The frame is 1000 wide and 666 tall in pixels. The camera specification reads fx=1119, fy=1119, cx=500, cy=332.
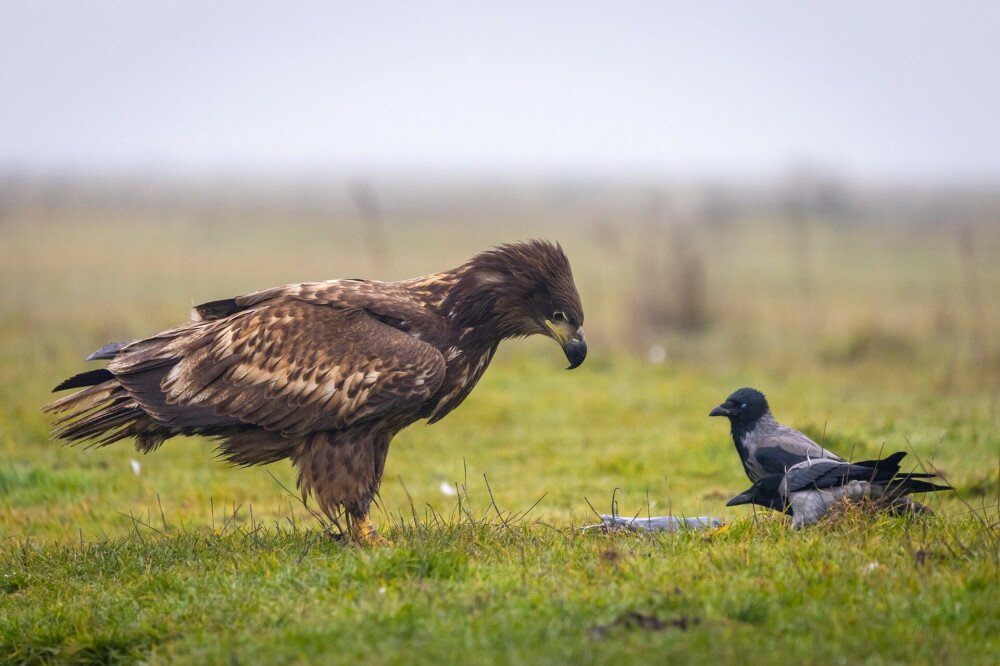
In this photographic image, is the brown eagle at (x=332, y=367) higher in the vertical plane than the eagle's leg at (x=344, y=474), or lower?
higher

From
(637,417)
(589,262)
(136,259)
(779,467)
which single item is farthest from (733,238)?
(779,467)

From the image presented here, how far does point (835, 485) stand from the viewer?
6.66 m

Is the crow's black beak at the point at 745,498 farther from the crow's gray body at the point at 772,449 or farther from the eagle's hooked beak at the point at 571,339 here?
the eagle's hooked beak at the point at 571,339

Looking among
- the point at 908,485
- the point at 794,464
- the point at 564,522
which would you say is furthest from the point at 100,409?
the point at 908,485

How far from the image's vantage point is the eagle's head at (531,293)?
7.29 m

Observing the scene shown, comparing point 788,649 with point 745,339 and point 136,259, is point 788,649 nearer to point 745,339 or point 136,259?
point 745,339

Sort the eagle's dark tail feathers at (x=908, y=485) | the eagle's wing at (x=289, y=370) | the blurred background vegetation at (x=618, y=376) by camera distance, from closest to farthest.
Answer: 1. the eagle's dark tail feathers at (x=908, y=485)
2. the eagle's wing at (x=289, y=370)
3. the blurred background vegetation at (x=618, y=376)

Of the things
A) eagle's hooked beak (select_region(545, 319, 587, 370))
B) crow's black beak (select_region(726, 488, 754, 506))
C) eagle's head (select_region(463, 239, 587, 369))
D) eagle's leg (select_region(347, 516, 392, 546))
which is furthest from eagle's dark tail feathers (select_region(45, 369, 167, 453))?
crow's black beak (select_region(726, 488, 754, 506))

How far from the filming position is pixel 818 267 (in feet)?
137

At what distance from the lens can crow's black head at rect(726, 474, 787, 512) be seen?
679cm

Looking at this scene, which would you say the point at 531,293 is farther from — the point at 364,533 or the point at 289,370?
the point at 364,533

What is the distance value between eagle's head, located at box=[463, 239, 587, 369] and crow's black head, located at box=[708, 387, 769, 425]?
3.47 ft

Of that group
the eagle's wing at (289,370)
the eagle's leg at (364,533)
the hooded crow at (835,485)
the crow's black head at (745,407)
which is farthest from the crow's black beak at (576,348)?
the eagle's leg at (364,533)

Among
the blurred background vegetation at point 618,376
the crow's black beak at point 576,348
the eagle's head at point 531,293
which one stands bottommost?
the blurred background vegetation at point 618,376
